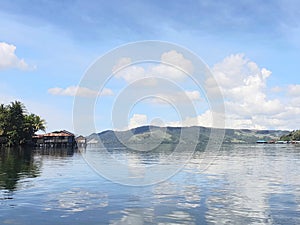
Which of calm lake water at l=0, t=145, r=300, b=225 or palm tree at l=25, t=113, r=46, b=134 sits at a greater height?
palm tree at l=25, t=113, r=46, b=134

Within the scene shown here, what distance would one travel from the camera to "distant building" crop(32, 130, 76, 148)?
17043 cm

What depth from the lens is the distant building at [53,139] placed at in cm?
17043

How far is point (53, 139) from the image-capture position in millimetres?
173375

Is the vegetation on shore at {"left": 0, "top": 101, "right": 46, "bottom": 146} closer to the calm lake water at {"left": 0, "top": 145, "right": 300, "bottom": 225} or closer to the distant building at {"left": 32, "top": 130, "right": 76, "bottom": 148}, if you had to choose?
the distant building at {"left": 32, "top": 130, "right": 76, "bottom": 148}

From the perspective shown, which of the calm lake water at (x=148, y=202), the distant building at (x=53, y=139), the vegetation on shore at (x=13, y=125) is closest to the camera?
the calm lake water at (x=148, y=202)

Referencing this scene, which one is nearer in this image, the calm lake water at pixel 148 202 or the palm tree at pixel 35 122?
the calm lake water at pixel 148 202

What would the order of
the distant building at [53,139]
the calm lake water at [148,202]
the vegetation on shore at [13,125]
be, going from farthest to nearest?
1. the distant building at [53,139]
2. the vegetation on shore at [13,125]
3. the calm lake water at [148,202]

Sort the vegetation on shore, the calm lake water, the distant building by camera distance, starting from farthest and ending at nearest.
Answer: the distant building, the vegetation on shore, the calm lake water

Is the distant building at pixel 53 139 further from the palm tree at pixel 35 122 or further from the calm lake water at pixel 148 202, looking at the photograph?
the calm lake water at pixel 148 202

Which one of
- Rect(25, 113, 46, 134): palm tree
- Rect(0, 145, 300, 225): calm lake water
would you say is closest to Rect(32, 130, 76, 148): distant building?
Rect(25, 113, 46, 134): palm tree

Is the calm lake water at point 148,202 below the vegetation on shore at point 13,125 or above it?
below

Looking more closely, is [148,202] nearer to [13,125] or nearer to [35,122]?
[13,125]

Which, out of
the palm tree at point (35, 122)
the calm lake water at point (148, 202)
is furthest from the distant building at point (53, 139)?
the calm lake water at point (148, 202)

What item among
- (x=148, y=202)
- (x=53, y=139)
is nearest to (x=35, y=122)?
(x=53, y=139)
